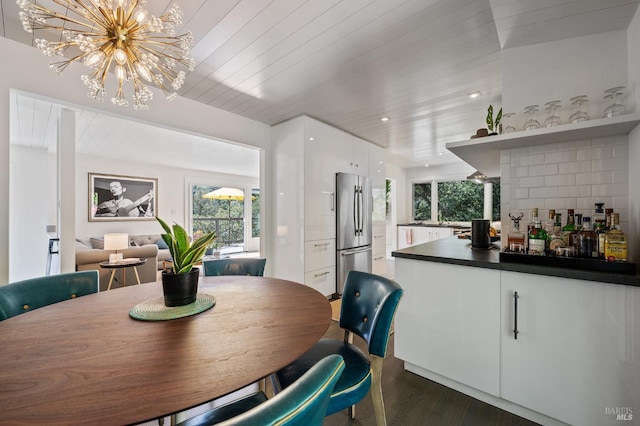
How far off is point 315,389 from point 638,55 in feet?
7.21

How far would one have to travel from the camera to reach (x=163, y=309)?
1.11 m

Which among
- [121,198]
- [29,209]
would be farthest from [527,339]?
[121,198]

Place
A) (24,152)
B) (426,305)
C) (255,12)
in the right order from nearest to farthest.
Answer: (255,12), (426,305), (24,152)

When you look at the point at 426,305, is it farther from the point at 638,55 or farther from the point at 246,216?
the point at 246,216

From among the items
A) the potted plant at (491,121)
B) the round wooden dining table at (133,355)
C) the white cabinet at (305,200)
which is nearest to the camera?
the round wooden dining table at (133,355)

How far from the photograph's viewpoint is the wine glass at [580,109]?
5.09ft

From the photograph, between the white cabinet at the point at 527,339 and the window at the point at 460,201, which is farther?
the window at the point at 460,201

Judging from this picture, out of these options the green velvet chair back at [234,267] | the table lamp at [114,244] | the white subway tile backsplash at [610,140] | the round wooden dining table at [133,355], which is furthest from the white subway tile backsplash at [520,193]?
the table lamp at [114,244]

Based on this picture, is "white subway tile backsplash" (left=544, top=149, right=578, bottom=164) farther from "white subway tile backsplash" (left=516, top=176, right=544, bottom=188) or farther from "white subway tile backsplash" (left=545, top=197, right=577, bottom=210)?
"white subway tile backsplash" (left=545, top=197, right=577, bottom=210)

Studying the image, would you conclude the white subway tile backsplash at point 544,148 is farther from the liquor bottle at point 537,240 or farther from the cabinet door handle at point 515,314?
the cabinet door handle at point 515,314

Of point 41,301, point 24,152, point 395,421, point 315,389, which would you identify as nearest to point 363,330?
point 395,421

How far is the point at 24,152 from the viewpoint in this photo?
4.42 m

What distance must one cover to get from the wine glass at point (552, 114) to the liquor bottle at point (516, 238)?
591 millimetres

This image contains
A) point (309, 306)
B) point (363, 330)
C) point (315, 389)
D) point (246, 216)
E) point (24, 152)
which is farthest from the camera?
point (246, 216)
